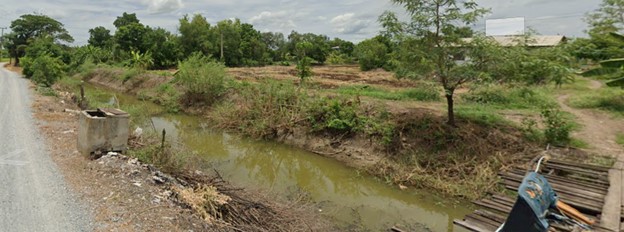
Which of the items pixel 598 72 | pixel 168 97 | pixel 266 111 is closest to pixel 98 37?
pixel 168 97

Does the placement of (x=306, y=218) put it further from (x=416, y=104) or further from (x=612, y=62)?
(x=612, y=62)

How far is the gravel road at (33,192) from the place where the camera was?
466cm

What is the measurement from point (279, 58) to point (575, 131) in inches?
1908

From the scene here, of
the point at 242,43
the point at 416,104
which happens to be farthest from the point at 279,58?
the point at 416,104

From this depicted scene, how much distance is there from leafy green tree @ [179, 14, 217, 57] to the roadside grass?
34364 mm

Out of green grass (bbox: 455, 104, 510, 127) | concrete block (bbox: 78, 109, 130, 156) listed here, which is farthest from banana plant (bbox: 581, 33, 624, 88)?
concrete block (bbox: 78, 109, 130, 156)

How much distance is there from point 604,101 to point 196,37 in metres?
37.2

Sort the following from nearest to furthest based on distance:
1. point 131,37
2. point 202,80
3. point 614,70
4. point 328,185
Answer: point 328,185
point 614,70
point 202,80
point 131,37

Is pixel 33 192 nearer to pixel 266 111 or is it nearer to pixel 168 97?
pixel 266 111

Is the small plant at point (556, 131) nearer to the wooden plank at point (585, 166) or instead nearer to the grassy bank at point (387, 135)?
the grassy bank at point (387, 135)

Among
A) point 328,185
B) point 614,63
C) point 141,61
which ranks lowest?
point 328,185

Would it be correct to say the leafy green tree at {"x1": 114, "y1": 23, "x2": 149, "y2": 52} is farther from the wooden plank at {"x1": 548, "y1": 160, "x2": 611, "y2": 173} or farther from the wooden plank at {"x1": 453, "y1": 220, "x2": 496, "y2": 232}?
the wooden plank at {"x1": 453, "y1": 220, "x2": 496, "y2": 232}

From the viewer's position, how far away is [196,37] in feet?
133

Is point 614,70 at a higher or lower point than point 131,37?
lower
